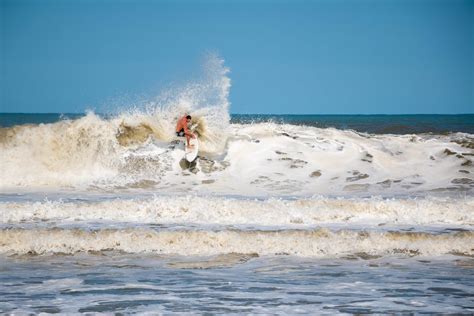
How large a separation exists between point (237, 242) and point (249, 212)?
1.80m

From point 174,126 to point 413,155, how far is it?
652 cm

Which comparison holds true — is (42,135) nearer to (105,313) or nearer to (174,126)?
(174,126)

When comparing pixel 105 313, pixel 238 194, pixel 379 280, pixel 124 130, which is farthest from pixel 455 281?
pixel 124 130

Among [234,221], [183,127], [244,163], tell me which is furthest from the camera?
[183,127]

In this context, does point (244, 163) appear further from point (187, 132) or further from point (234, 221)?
point (234, 221)

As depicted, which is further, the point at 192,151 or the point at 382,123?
the point at 382,123

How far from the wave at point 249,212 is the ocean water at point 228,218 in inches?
1.4

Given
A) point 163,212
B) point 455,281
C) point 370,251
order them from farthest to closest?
1. point 163,212
2. point 370,251
3. point 455,281

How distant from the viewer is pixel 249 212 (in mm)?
10461

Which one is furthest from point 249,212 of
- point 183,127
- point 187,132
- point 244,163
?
point 183,127

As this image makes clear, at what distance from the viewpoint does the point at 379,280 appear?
694 cm

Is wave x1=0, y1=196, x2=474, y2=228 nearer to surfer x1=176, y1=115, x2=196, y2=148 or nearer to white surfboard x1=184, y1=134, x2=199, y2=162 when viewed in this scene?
white surfboard x1=184, y1=134, x2=199, y2=162

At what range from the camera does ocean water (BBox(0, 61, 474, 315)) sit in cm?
642

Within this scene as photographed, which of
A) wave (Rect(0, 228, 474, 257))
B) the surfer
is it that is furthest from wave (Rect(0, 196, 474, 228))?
the surfer
